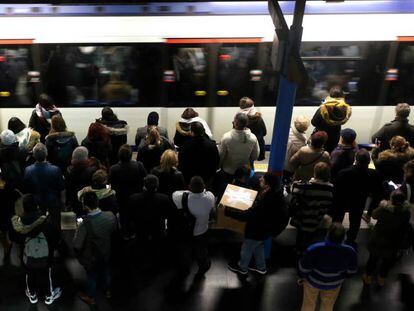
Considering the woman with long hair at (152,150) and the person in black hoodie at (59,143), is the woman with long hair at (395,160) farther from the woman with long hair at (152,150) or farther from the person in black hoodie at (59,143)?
the person in black hoodie at (59,143)

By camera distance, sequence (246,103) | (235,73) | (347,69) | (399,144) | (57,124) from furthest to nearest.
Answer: (347,69) → (235,73) → (246,103) → (57,124) → (399,144)

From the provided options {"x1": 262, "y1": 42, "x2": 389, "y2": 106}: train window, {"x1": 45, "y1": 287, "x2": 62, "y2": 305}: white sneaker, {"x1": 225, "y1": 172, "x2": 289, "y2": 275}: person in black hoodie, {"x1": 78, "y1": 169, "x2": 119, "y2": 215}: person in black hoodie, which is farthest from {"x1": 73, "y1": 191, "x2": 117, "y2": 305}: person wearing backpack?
{"x1": 262, "y1": 42, "x2": 389, "y2": 106}: train window

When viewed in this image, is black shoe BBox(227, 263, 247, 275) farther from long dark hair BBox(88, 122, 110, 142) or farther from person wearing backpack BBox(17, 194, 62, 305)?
long dark hair BBox(88, 122, 110, 142)

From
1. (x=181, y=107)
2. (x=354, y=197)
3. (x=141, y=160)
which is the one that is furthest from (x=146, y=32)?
(x=354, y=197)

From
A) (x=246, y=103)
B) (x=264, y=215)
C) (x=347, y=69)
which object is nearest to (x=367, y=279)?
(x=264, y=215)

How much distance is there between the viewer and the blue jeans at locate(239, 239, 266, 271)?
5.89 meters

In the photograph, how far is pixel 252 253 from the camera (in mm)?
6070

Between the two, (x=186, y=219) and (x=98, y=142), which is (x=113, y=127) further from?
(x=186, y=219)

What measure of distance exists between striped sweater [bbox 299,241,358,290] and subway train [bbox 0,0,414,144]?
14.0 ft

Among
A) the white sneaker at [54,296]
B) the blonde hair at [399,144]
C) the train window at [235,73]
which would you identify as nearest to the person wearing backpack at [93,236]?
the white sneaker at [54,296]

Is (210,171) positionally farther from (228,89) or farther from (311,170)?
(228,89)

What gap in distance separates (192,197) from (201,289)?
133cm

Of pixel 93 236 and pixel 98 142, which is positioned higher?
pixel 98 142

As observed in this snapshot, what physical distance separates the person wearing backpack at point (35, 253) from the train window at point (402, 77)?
659 cm
